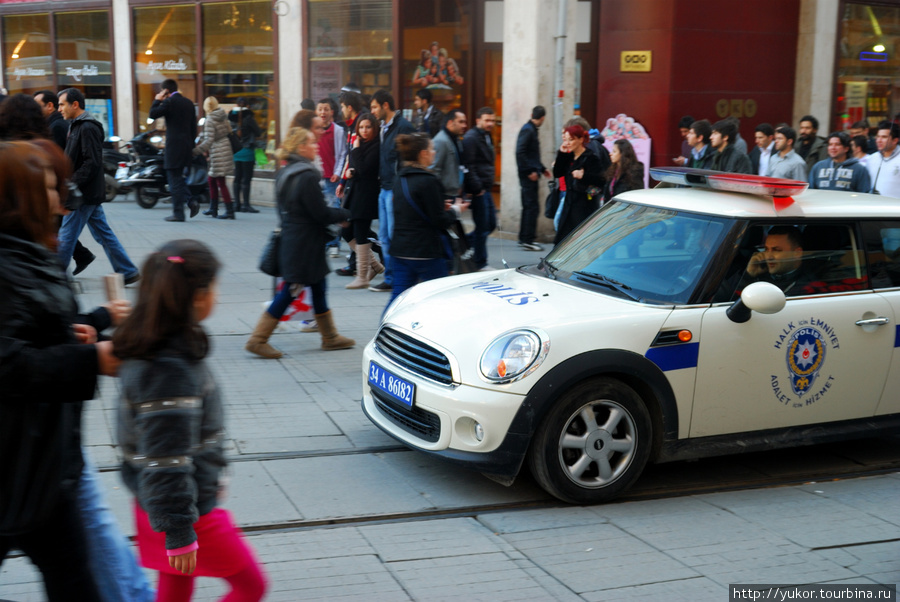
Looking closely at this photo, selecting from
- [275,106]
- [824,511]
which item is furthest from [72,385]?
[275,106]

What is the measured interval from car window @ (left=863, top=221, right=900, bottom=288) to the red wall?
859 centimetres

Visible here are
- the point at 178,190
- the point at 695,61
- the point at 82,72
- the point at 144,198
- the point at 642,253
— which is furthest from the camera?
the point at 82,72

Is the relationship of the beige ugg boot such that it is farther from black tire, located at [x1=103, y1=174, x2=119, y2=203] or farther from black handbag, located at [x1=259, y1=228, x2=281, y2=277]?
black tire, located at [x1=103, y1=174, x2=119, y2=203]

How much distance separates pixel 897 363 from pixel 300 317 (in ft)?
17.0

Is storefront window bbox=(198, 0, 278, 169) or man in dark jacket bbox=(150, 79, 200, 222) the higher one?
storefront window bbox=(198, 0, 278, 169)

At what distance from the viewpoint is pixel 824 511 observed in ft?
16.0

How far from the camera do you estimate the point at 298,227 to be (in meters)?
7.27

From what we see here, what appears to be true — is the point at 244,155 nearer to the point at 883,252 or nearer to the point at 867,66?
the point at 867,66

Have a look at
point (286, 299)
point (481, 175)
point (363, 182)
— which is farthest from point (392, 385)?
point (481, 175)

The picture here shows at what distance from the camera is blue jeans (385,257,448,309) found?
24.3ft

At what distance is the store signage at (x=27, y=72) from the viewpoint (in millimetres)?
22469

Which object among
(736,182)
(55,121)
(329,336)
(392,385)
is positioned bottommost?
(329,336)

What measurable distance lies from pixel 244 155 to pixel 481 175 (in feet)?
18.7

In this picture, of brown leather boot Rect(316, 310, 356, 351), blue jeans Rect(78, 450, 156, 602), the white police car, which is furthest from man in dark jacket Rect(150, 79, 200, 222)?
blue jeans Rect(78, 450, 156, 602)
